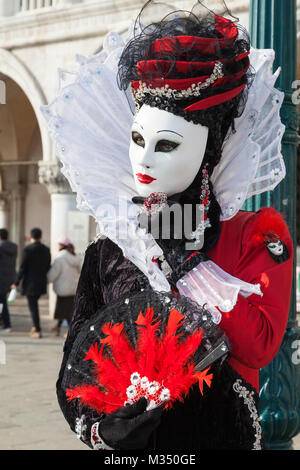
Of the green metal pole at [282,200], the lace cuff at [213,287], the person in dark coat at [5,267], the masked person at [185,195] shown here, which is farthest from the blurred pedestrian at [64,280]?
the lace cuff at [213,287]

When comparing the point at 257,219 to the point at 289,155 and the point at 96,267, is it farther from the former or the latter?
the point at 289,155

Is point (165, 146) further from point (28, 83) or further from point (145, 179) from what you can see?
point (28, 83)

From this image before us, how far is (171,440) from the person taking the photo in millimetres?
1634

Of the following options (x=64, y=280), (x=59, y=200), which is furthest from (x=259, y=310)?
(x=59, y=200)

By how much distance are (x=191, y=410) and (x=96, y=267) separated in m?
0.47

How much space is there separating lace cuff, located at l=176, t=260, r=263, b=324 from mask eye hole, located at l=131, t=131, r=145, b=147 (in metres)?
0.35

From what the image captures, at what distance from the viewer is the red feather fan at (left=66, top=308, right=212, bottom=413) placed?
1535 mm

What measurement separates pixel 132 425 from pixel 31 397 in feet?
14.2

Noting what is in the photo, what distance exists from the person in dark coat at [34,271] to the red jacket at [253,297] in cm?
716

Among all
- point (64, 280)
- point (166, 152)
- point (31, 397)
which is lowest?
point (31, 397)

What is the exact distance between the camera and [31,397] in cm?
562
